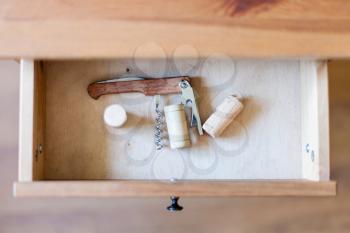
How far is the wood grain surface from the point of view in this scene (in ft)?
2.17

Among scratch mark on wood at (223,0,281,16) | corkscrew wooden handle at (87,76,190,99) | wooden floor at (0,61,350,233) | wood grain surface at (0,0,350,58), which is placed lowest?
wooden floor at (0,61,350,233)

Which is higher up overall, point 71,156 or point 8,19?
point 8,19

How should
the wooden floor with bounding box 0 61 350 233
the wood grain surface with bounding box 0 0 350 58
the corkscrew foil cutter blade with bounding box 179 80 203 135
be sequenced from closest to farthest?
the wood grain surface with bounding box 0 0 350 58, the corkscrew foil cutter blade with bounding box 179 80 203 135, the wooden floor with bounding box 0 61 350 233

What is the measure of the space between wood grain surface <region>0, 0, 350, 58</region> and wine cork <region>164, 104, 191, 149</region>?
116 millimetres

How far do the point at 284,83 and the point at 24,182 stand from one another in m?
0.40

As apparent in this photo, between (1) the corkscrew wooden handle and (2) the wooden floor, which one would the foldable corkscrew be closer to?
(1) the corkscrew wooden handle

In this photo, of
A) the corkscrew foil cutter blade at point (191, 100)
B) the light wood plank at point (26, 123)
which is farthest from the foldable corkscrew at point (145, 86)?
the light wood plank at point (26, 123)

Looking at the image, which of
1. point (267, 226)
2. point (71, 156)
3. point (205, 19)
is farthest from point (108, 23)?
point (267, 226)

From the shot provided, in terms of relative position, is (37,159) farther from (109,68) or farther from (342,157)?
(342,157)

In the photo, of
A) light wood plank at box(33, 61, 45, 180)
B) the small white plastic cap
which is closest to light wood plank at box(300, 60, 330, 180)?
the small white plastic cap

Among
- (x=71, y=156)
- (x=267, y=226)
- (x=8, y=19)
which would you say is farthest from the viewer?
(x=267, y=226)

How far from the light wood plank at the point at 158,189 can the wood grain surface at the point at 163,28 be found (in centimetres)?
17

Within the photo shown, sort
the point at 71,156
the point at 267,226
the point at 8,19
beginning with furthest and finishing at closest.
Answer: the point at 267,226
the point at 71,156
the point at 8,19

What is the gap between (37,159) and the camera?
29.0 inches
